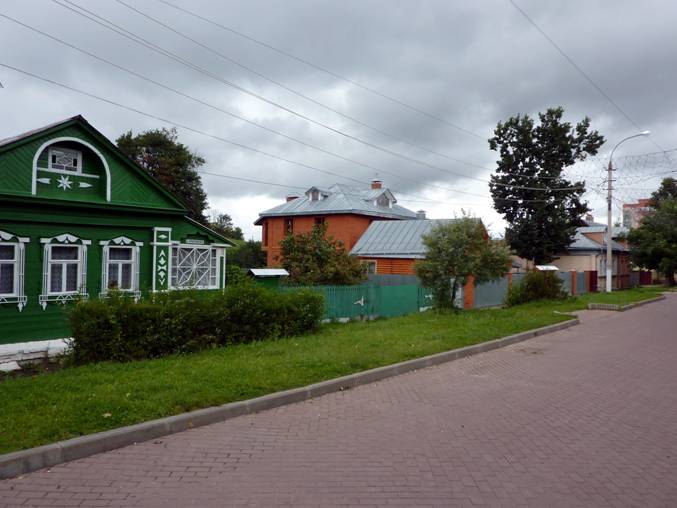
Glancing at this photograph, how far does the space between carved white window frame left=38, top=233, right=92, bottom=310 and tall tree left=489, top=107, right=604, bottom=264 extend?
31.4m

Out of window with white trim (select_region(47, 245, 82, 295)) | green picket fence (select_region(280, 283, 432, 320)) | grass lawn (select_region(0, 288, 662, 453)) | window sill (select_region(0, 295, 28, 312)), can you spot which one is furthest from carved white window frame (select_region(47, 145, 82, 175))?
grass lawn (select_region(0, 288, 662, 453))

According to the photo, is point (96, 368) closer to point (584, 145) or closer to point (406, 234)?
point (406, 234)

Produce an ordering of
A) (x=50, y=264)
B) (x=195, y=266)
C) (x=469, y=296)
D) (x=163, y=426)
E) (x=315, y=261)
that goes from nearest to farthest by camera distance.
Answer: (x=163, y=426), (x=50, y=264), (x=195, y=266), (x=315, y=261), (x=469, y=296)

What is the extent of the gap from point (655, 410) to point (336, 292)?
37.0 feet

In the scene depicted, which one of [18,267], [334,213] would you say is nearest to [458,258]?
[18,267]

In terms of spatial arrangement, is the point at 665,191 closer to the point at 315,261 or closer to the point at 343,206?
the point at 343,206

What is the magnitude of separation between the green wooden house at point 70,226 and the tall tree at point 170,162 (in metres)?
21.7

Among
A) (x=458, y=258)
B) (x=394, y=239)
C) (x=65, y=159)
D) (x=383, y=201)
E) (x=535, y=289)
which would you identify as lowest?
(x=535, y=289)

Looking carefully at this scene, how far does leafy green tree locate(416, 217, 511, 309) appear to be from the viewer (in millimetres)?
17641

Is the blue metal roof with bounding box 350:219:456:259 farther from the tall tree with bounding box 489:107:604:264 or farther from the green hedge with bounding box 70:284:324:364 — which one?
the green hedge with bounding box 70:284:324:364

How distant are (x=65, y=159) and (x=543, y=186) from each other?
1282 inches

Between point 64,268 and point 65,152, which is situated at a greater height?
point 65,152

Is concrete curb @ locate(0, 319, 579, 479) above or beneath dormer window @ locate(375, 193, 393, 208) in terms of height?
beneath

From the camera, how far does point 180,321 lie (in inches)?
381
